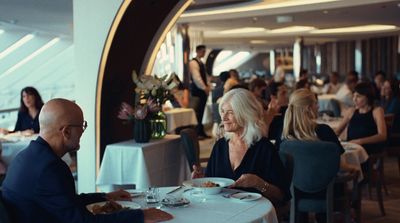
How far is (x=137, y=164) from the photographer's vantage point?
231 inches

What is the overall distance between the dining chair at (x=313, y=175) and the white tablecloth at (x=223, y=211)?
4.97ft

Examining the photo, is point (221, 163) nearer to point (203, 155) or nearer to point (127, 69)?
point (127, 69)

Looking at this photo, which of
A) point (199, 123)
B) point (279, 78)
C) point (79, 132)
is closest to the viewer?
point (79, 132)

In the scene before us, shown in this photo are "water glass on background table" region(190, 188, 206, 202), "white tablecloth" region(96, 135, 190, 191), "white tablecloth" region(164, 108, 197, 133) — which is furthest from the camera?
"white tablecloth" region(164, 108, 197, 133)

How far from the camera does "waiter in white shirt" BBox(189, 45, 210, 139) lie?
12.0 meters

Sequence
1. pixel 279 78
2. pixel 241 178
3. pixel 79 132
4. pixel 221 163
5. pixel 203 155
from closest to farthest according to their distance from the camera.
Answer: pixel 79 132 < pixel 241 178 < pixel 221 163 < pixel 203 155 < pixel 279 78

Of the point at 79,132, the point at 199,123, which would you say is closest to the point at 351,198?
the point at 79,132

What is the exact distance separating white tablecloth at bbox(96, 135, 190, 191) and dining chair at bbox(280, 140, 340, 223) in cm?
149

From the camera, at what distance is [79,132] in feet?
9.36

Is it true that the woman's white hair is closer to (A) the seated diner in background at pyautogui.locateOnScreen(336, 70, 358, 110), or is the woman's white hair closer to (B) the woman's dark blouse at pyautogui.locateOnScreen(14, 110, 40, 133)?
(B) the woman's dark blouse at pyautogui.locateOnScreen(14, 110, 40, 133)

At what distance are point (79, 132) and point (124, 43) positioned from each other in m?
3.57

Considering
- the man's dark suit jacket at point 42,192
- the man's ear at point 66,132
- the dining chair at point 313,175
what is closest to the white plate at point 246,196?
the man's dark suit jacket at point 42,192

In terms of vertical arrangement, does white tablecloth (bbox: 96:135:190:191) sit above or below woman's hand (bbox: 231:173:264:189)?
below

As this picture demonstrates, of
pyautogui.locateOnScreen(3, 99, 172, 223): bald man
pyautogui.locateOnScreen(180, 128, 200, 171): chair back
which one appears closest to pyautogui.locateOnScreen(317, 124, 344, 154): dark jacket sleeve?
pyautogui.locateOnScreen(180, 128, 200, 171): chair back
